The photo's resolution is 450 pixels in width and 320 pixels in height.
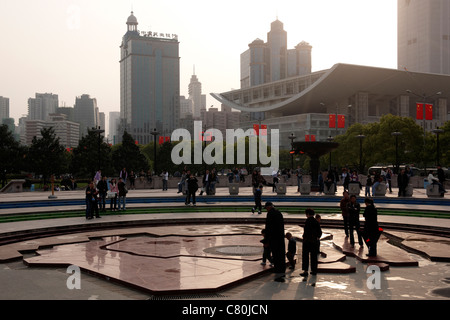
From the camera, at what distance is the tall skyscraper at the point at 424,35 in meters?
170

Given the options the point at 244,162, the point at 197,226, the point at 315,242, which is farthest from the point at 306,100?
the point at 315,242

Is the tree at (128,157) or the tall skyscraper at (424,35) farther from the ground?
the tall skyscraper at (424,35)

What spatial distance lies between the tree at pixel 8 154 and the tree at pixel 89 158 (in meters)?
6.20

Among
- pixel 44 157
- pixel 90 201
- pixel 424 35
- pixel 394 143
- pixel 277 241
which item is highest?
pixel 424 35

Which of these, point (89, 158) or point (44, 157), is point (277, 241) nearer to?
point (89, 158)

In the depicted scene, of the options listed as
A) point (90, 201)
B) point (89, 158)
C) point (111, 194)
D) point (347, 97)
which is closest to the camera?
point (90, 201)

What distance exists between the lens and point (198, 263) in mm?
10656

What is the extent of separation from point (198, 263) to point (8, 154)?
4553 cm

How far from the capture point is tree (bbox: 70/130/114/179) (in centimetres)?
5394

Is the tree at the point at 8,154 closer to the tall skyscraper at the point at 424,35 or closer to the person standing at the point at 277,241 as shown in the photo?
the person standing at the point at 277,241

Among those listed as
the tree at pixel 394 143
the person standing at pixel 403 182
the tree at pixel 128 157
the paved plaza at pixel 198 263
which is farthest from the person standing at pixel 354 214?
the tree at pixel 128 157

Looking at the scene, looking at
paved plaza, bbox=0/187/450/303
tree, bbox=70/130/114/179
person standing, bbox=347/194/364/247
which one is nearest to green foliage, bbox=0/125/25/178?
tree, bbox=70/130/114/179

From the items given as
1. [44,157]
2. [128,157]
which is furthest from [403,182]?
[128,157]

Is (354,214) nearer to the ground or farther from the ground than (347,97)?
nearer to the ground
